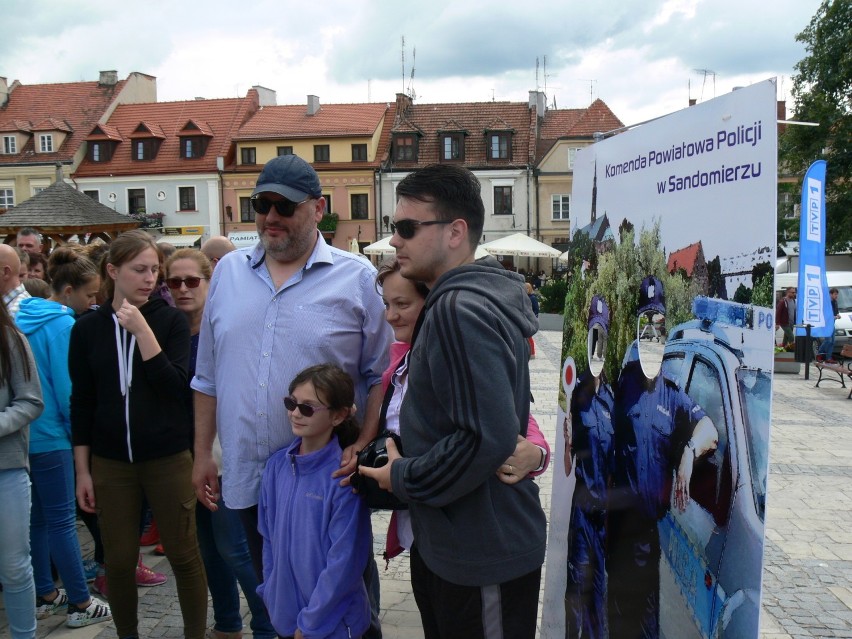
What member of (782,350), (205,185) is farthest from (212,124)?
(782,350)

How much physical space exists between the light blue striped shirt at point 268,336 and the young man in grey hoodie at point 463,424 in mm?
668

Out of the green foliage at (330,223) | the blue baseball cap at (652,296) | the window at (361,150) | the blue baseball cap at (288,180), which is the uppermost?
the window at (361,150)

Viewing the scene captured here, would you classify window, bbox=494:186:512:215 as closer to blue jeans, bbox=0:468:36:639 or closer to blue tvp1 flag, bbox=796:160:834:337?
A: blue tvp1 flag, bbox=796:160:834:337

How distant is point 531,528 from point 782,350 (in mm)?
15749

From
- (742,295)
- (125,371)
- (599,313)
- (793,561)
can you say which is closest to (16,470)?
(125,371)

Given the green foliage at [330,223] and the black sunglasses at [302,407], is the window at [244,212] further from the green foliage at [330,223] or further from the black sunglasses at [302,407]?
the black sunglasses at [302,407]

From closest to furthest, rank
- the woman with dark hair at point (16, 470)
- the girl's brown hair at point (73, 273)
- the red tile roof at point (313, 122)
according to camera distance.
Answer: the woman with dark hair at point (16, 470)
the girl's brown hair at point (73, 273)
the red tile roof at point (313, 122)

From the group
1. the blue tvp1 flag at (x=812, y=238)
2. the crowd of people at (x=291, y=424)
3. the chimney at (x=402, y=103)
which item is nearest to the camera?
the crowd of people at (x=291, y=424)

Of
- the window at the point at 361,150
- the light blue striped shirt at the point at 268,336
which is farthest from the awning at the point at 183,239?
the light blue striped shirt at the point at 268,336

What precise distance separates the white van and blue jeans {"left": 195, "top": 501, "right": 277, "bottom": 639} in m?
16.9

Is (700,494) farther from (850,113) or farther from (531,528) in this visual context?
(850,113)

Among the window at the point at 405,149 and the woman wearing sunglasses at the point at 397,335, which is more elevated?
the window at the point at 405,149

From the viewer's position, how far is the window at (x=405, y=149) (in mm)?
40500

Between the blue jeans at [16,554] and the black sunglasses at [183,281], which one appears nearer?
the blue jeans at [16,554]
